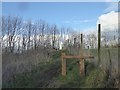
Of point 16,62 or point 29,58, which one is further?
point 29,58

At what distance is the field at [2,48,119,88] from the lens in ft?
27.4

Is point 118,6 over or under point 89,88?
over

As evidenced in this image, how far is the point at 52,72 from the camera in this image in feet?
36.9

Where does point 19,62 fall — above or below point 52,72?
above

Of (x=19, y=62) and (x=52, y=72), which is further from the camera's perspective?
(x=19, y=62)

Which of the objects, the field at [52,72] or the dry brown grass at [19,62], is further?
the dry brown grass at [19,62]

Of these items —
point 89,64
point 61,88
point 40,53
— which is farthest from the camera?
point 40,53

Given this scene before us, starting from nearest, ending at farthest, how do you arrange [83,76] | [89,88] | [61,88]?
[89,88]
[61,88]
[83,76]

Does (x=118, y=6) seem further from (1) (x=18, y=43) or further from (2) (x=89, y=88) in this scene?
(1) (x=18, y=43)

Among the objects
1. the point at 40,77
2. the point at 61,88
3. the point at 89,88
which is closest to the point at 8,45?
the point at 40,77

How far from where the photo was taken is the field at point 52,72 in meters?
8.36

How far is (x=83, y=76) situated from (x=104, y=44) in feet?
5.98

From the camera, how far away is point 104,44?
10586 mm

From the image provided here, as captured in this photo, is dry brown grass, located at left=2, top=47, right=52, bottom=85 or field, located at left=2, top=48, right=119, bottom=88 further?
dry brown grass, located at left=2, top=47, right=52, bottom=85
